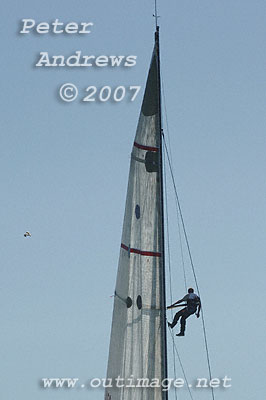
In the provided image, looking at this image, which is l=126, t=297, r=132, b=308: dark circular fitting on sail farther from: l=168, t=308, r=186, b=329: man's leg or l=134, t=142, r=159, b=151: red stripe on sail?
l=134, t=142, r=159, b=151: red stripe on sail

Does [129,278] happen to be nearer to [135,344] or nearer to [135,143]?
[135,344]

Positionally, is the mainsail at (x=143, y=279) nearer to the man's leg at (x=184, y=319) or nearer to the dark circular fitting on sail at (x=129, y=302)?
the dark circular fitting on sail at (x=129, y=302)

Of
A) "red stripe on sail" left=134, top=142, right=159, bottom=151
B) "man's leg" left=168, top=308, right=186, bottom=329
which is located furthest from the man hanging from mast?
"red stripe on sail" left=134, top=142, right=159, bottom=151

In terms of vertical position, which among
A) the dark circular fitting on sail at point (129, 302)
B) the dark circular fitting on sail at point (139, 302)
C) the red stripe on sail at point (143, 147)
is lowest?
the dark circular fitting on sail at point (139, 302)

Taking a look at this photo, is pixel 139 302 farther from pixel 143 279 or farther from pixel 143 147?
pixel 143 147

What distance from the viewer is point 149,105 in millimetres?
32406

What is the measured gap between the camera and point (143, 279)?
31.5 m

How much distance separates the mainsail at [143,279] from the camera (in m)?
30.9

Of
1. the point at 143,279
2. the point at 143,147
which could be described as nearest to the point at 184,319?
the point at 143,279

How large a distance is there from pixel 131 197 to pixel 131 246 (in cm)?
177

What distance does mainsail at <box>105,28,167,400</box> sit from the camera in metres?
30.9

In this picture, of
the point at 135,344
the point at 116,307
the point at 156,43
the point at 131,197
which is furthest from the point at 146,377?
the point at 156,43

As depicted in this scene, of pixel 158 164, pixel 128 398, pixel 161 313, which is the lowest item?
pixel 128 398

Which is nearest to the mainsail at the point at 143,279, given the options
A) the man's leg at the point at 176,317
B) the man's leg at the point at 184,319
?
the man's leg at the point at 176,317
